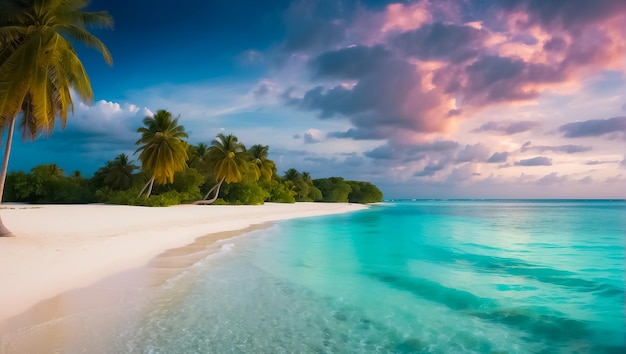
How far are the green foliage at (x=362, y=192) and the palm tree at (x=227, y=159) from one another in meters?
67.2

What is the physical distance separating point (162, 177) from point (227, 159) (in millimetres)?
8611

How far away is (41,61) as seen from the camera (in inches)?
454

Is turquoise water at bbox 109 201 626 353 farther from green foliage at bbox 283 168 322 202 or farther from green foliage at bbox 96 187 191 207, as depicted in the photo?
green foliage at bbox 283 168 322 202

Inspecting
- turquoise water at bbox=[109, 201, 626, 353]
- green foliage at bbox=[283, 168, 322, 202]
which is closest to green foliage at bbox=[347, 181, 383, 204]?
green foliage at bbox=[283, 168, 322, 202]

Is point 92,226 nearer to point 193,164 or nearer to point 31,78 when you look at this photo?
point 31,78

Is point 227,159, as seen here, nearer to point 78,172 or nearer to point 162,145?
point 162,145

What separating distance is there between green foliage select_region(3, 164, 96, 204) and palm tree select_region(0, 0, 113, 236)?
94.5ft

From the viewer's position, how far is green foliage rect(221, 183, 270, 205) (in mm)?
49250

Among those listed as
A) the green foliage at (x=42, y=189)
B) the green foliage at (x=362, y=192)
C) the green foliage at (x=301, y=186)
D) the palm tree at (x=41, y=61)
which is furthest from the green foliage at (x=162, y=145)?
the green foliage at (x=362, y=192)

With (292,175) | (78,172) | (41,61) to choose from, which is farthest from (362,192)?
(41,61)

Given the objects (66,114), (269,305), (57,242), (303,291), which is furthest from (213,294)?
(66,114)

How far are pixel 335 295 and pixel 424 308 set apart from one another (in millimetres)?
1938

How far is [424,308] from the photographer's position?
775 cm

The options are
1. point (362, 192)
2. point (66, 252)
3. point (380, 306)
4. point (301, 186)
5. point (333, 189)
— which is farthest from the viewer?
point (362, 192)
